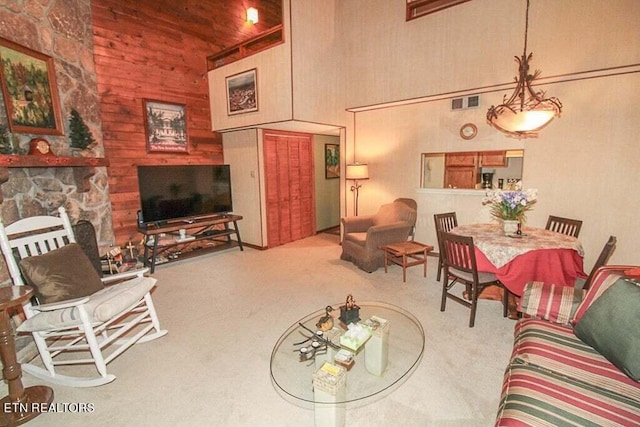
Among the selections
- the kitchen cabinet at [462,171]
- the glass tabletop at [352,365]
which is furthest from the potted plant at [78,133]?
the kitchen cabinet at [462,171]

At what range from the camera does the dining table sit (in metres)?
2.58

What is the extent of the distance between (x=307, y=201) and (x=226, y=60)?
9.50 feet

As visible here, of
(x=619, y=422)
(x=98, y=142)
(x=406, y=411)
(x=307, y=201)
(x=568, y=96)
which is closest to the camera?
(x=619, y=422)

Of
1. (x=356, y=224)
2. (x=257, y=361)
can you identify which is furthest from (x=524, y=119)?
(x=257, y=361)

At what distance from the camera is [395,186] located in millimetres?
5121

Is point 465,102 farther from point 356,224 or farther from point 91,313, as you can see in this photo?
point 91,313

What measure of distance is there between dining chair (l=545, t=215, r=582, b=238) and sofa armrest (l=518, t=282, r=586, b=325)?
60.2 inches

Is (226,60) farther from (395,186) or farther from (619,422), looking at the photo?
A: (619,422)

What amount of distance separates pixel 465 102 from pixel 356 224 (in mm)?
2310

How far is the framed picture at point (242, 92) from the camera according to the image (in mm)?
4671

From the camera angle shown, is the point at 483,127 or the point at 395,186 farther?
the point at 395,186

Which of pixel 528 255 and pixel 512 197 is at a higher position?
pixel 512 197

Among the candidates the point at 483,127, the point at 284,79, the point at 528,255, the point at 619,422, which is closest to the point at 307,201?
the point at 284,79

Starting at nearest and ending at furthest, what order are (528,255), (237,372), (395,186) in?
1. (237,372)
2. (528,255)
3. (395,186)
